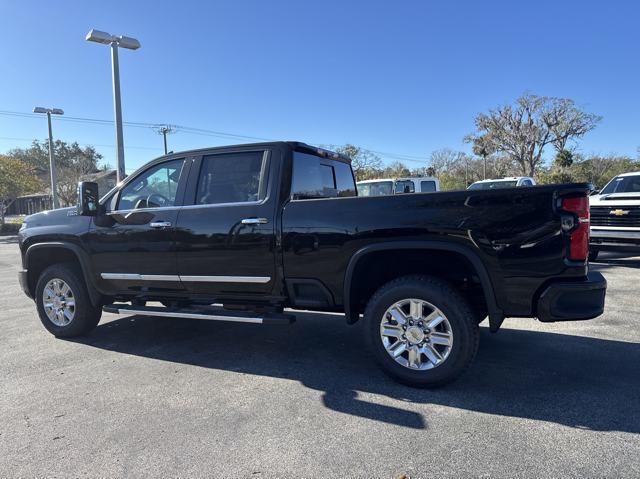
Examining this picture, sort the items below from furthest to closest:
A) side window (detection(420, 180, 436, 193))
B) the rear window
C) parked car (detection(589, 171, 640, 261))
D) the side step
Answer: side window (detection(420, 180, 436, 193)) → parked car (detection(589, 171, 640, 261)) → the rear window → the side step

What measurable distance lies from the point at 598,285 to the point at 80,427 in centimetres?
379

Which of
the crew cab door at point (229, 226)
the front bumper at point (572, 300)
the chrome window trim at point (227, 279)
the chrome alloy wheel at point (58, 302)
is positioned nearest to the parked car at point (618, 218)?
the front bumper at point (572, 300)

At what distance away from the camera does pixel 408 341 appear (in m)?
3.68

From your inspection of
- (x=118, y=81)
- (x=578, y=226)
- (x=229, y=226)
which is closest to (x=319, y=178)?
(x=229, y=226)

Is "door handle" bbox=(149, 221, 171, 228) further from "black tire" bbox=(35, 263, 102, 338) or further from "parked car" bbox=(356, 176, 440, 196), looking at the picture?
"parked car" bbox=(356, 176, 440, 196)

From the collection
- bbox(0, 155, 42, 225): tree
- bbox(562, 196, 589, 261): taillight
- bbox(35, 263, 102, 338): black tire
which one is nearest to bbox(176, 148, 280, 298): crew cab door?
bbox(35, 263, 102, 338): black tire

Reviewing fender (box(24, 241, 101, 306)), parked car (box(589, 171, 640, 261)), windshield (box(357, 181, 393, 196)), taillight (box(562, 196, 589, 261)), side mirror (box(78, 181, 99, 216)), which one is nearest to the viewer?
taillight (box(562, 196, 589, 261))

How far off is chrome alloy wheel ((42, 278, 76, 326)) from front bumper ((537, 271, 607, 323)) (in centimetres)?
Result: 478

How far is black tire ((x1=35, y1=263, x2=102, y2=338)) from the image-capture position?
5.14 metres

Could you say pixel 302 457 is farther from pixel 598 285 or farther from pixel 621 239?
pixel 621 239

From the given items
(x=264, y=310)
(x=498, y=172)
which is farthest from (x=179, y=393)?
(x=498, y=172)

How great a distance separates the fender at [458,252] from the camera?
3.42 meters

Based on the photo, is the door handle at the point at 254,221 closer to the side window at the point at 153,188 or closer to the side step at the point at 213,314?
the side step at the point at 213,314

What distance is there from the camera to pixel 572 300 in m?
3.29
